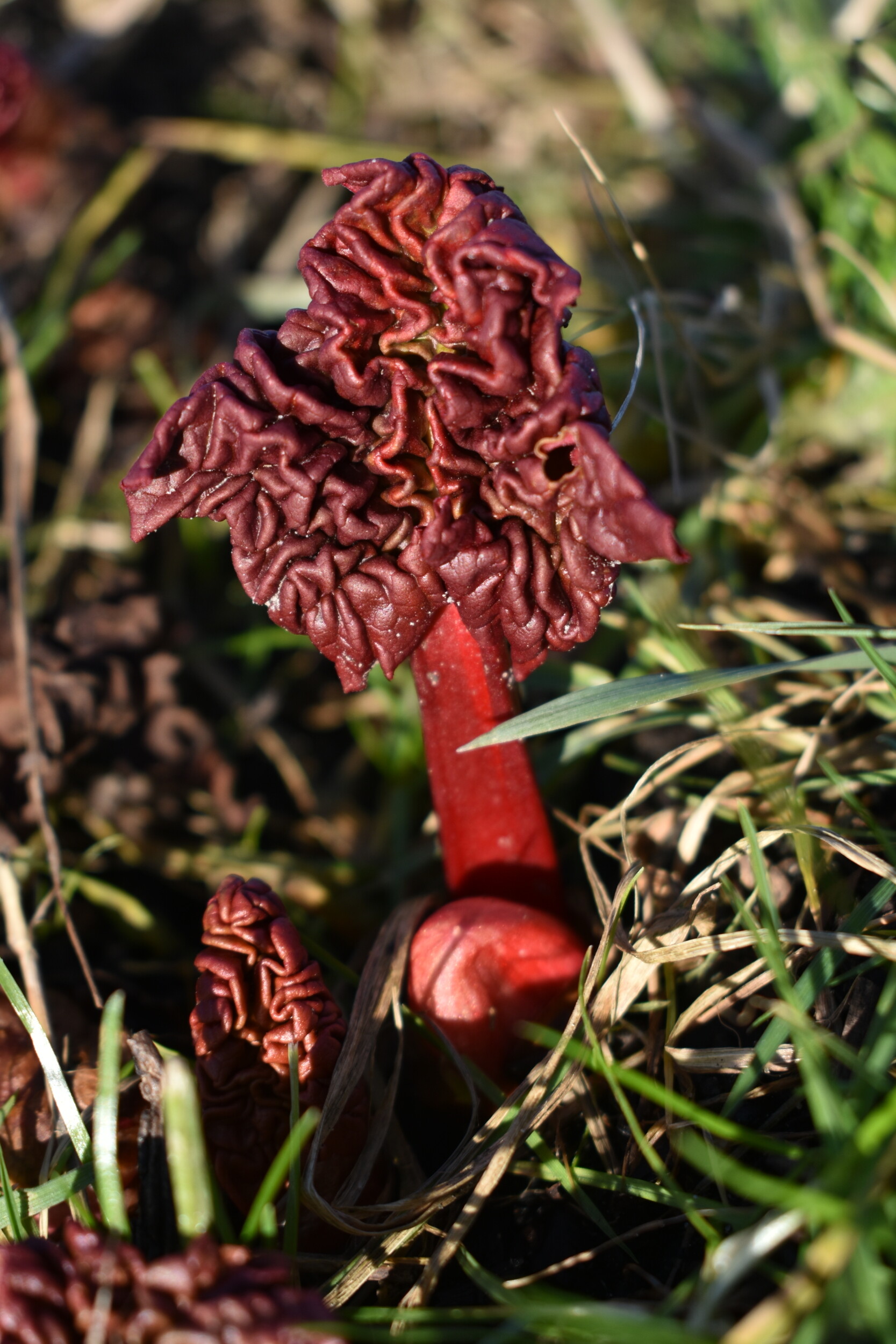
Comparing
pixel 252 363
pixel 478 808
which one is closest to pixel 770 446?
pixel 478 808

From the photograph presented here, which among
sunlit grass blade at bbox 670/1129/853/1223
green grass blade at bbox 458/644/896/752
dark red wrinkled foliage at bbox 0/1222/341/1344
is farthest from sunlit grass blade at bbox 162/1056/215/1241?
green grass blade at bbox 458/644/896/752

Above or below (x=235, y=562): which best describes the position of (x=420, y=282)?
above

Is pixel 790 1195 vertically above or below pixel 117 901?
below

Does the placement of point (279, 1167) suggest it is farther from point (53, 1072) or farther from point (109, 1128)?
point (53, 1072)

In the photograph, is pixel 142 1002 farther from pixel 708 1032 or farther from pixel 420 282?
pixel 420 282

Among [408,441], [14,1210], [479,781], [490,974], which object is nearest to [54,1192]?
[14,1210]

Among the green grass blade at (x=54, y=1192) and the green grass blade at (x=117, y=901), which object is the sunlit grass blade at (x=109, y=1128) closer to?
the green grass blade at (x=54, y=1192)
